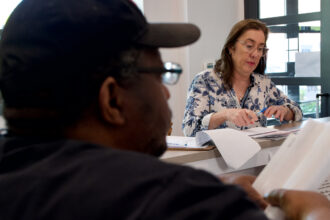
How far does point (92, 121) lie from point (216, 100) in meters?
1.81

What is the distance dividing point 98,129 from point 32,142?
0.10 m

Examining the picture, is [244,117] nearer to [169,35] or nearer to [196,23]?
[169,35]

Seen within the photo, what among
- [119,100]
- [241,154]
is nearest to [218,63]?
[241,154]

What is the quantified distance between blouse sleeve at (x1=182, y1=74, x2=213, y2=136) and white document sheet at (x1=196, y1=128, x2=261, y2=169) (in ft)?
2.32

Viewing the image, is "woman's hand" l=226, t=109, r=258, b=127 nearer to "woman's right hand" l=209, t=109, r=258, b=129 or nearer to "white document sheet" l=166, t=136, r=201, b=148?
"woman's right hand" l=209, t=109, r=258, b=129

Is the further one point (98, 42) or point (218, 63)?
point (218, 63)

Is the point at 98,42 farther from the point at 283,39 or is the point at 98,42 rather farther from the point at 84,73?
the point at 283,39

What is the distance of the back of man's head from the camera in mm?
540

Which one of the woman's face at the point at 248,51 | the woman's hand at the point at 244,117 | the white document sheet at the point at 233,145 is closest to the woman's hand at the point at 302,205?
the white document sheet at the point at 233,145

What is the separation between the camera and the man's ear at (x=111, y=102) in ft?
1.86

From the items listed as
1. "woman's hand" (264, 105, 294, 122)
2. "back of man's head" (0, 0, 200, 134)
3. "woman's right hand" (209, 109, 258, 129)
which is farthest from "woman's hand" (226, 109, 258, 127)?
"back of man's head" (0, 0, 200, 134)

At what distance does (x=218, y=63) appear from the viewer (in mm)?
2521

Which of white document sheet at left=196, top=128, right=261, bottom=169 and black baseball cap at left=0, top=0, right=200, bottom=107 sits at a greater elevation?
black baseball cap at left=0, top=0, right=200, bottom=107

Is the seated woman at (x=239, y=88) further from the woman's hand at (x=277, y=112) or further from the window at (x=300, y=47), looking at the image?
the window at (x=300, y=47)
